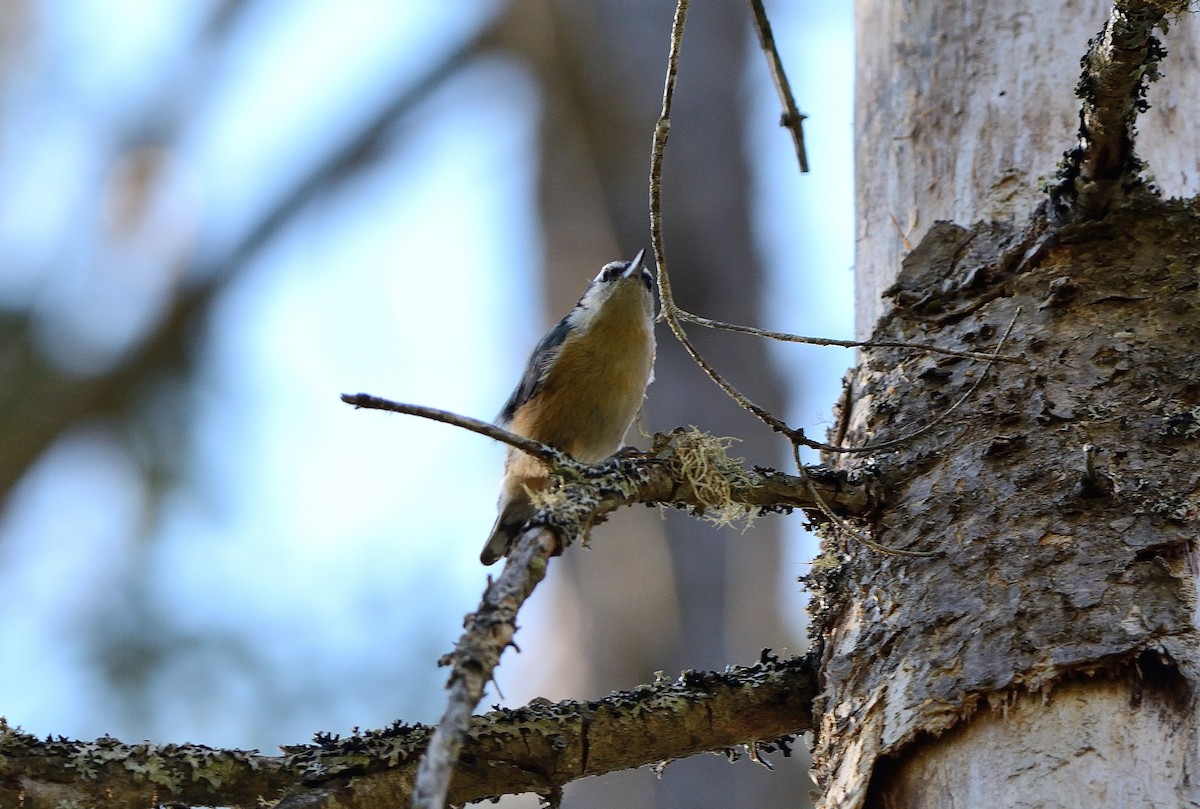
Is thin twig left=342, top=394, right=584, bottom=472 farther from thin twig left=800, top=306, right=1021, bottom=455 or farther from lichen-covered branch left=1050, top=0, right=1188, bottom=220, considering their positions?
lichen-covered branch left=1050, top=0, right=1188, bottom=220

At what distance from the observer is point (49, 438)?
232 inches

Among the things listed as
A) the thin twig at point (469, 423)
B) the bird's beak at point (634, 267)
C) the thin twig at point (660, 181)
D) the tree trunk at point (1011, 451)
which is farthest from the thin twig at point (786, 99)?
the bird's beak at point (634, 267)

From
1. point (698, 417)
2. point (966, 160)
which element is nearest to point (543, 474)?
point (966, 160)

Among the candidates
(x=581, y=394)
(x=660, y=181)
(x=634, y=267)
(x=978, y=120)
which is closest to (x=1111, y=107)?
(x=978, y=120)

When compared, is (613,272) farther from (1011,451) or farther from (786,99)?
(1011,451)

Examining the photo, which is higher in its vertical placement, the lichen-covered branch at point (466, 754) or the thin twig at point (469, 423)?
the thin twig at point (469, 423)

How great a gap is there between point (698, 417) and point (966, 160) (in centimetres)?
396

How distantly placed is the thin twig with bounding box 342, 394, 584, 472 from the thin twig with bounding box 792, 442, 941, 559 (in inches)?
15.3

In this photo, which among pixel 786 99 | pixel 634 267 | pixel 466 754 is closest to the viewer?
pixel 466 754

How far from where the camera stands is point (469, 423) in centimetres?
169

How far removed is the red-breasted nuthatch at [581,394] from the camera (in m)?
3.79

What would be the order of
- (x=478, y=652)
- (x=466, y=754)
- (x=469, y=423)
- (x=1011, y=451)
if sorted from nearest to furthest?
(x=478, y=652) → (x=469, y=423) → (x=466, y=754) → (x=1011, y=451)

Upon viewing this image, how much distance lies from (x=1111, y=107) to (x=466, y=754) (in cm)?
149

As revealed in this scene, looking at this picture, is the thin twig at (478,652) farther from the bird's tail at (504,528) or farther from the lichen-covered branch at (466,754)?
the bird's tail at (504,528)
